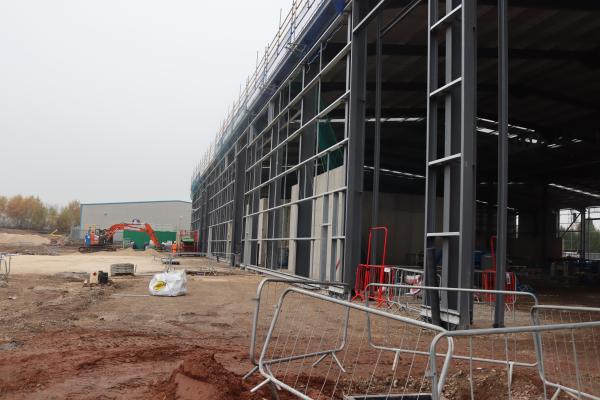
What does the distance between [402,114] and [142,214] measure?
7463cm

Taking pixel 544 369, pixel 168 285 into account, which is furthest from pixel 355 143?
pixel 544 369

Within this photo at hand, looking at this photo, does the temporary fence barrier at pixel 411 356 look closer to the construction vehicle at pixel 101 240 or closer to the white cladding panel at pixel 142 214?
the construction vehicle at pixel 101 240

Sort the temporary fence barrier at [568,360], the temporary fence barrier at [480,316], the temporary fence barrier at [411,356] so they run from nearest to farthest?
the temporary fence barrier at [411,356] → the temporary fence barrier at [568,360] → the temporary fence barrier at [480,316]

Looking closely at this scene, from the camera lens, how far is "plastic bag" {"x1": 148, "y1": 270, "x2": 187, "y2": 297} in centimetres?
1398

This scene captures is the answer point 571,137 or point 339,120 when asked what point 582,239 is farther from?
point 339,120

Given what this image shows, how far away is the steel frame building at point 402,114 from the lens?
9.03m

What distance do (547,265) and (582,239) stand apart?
525 cm

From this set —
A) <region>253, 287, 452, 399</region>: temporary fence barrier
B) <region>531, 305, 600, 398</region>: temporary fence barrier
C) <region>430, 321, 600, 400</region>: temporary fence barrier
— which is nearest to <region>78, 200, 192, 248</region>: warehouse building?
<region>253, 287, 452, 399</region>: temporary fence barrier

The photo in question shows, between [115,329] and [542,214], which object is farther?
[542,214]

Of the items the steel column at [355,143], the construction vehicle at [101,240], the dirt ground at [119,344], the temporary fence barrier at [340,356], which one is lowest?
the dirt ground at [119,344]

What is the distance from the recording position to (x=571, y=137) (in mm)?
26453

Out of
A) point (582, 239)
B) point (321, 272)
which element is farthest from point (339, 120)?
point (582, 239)

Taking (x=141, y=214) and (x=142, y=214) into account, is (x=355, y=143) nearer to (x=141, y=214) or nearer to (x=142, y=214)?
(x=141, y=214)

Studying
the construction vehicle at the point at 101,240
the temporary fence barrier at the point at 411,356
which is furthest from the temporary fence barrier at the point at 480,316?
the construction vehicle at the point at 101,240
